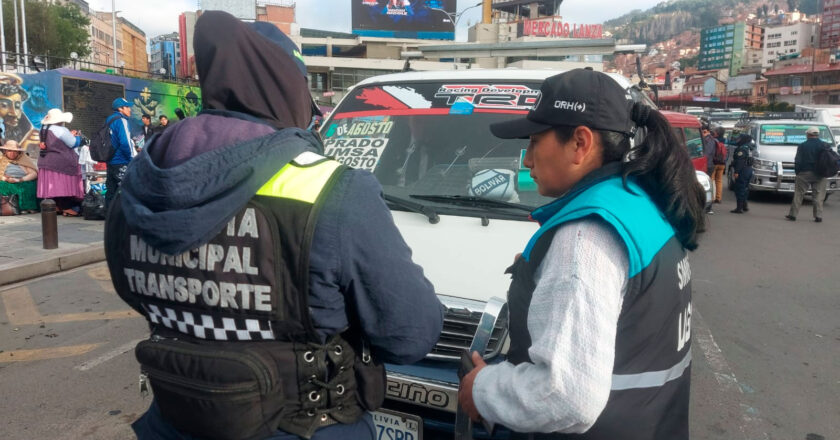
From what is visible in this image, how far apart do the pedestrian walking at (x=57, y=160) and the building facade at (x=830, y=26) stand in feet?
482

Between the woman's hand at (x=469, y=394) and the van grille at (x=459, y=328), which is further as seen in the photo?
the van grille at (x=459, y=328)

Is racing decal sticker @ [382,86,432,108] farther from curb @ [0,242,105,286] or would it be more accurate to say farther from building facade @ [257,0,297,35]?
building facade @ [257,0,297,35]

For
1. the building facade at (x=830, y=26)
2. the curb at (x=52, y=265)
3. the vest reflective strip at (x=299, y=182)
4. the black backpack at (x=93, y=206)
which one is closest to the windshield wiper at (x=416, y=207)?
the vest reflective strip at (x=299, y=182)

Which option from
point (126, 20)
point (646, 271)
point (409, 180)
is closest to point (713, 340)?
point (409, 180)

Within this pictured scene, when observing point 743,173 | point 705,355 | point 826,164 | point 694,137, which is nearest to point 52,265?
point 705,355

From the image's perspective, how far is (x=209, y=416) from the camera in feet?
4.73

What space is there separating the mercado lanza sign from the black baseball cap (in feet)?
202

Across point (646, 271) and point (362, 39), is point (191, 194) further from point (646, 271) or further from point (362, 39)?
point (362, 39)

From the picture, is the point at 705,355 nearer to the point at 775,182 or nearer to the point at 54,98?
the point at 775,182

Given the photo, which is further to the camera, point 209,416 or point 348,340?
point 348,340

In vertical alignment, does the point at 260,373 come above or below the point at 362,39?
below

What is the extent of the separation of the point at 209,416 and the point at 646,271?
3.50 ft

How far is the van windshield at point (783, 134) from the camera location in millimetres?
16047

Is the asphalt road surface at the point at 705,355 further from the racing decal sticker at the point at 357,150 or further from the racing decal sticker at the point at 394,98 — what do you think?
the racing decal sticker at the point at 394,98
